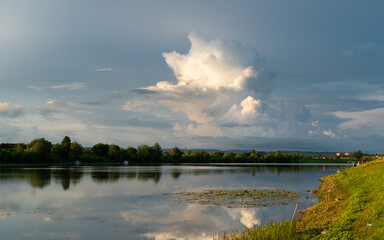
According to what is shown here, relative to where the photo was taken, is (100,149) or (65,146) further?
(100,149)

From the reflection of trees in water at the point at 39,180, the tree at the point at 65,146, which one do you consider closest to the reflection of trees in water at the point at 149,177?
the reflection of trees in water at the point at 39,180

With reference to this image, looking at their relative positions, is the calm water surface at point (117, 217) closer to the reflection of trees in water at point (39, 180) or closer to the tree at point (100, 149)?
the reflection of trees in water at point (39, 180)

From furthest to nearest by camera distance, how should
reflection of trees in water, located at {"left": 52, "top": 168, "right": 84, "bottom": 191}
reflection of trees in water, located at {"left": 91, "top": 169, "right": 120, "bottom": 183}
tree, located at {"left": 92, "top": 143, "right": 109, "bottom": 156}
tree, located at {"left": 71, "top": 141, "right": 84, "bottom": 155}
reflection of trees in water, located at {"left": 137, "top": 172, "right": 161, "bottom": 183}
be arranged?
tree, located at {"left": 92, "top": 143, "right": 109, "bottom": 156} → tree, located at {"left": 71, "top": 141, "right": 84, "bottom": 155} → reflection of trees in water, located at {"left": 137, "top": 172, "right": 161, "bottom": 183} → reflection of trees in water, located at {"left": 91, "top": 169, "right": 120, "bottom": 183} → reflection of trees in water, located at {"left": 52, "top": 168, "right": 84, "bottom": 191}

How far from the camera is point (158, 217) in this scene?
28.1 m

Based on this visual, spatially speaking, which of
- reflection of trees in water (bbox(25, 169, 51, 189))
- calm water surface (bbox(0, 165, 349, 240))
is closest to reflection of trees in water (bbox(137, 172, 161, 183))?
reflection of trees in water (bbox(25, 169, 51, 189))

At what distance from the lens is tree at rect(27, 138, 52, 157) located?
481 feet

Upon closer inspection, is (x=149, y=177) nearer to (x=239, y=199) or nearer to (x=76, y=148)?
(x=239, y=199)

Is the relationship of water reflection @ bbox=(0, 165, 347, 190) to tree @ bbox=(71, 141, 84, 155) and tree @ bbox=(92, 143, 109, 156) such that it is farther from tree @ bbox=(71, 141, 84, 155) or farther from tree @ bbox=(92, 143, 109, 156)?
tree @ bbox=(92, 143, 109, 156)

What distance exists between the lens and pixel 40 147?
5812 inches

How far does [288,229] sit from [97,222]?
627 inches

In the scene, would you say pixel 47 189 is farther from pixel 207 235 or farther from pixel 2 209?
pixel 207 235

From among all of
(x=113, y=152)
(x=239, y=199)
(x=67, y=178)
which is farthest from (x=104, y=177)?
(x=113, y=152)

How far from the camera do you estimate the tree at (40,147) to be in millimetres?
146663

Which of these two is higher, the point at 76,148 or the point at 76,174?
the point at 76,148
